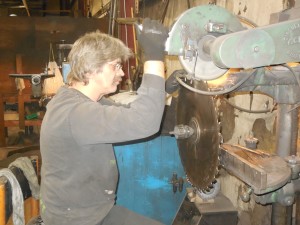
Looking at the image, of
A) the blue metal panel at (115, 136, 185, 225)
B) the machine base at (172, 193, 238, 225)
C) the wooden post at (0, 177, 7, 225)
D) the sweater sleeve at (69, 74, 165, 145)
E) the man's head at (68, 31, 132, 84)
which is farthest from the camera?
the blue metal panel at (115, 136, 185, 225)

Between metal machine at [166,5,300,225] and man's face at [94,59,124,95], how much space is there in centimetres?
29

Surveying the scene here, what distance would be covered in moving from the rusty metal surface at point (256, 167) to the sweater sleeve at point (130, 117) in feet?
1.05

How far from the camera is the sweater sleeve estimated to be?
1069 millimetres

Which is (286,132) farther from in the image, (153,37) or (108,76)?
(108,76)

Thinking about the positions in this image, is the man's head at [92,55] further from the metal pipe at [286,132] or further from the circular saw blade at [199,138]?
the metal pipe at [286,132]

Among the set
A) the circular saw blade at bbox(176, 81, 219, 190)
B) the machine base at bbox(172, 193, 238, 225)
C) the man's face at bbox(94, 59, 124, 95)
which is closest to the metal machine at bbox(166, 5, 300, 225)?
the circular saw blade at bbox(176, 81, 219, 190)

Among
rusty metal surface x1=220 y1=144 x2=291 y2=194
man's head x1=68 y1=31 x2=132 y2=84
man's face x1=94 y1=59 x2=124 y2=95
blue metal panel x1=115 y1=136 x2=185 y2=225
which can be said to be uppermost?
man's head x1=68 y1=31 x2=132 y2=84

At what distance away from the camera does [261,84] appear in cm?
107

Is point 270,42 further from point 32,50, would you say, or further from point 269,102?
point 32,50

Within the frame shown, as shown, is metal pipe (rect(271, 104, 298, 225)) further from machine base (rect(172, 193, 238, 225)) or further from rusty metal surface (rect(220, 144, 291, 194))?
machine base (rect(172, 193, 238, 225))

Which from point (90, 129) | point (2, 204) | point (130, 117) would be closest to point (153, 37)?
point (130, 117)

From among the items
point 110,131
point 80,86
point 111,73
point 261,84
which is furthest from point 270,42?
point 80,86

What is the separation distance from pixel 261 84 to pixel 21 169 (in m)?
1.38

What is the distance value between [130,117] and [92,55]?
1.25 ft
